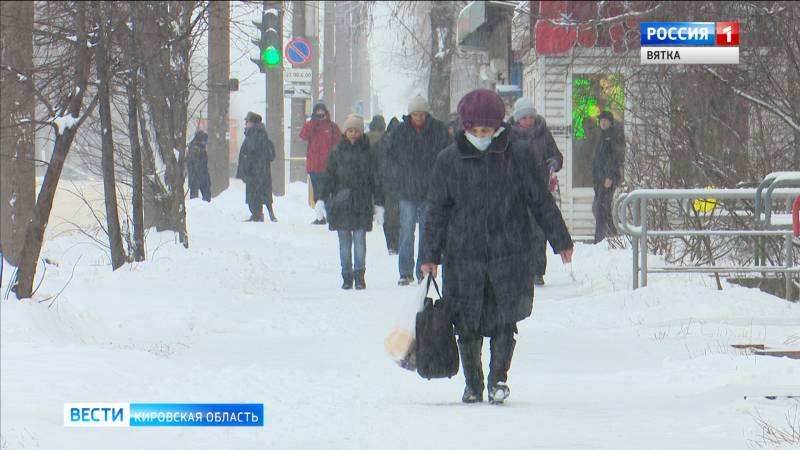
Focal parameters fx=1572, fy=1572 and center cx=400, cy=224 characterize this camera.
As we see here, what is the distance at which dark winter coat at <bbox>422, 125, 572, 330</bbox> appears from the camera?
7.69 metres

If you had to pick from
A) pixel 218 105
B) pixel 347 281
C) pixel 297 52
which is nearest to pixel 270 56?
pixel 218 105

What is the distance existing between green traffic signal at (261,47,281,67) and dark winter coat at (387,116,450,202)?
9.45m

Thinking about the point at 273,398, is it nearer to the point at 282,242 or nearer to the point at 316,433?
the point at 316,433

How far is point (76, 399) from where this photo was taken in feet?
23.4

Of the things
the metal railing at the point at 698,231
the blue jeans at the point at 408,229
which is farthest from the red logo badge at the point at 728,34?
the blue jeans at the point at 408,229

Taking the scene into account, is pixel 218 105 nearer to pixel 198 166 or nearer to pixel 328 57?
pixel 198 166

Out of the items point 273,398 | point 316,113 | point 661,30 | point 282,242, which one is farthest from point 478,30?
point 273,398

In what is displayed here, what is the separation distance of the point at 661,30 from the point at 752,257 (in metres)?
2.46

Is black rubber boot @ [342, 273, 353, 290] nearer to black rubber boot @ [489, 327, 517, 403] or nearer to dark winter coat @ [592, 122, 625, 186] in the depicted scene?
dark winter coat @ [592, 122, 625, 186]

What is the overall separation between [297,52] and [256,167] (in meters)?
4.87

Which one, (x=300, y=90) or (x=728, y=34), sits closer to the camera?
(x=728, y=34)

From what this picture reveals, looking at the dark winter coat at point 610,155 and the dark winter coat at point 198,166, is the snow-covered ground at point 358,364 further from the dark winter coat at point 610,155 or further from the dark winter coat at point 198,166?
the dark winter coat at point 198,166

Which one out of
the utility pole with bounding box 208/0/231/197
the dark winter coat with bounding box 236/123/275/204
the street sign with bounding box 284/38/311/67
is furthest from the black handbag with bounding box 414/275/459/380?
the street sign with bounding box 284/38/311/67

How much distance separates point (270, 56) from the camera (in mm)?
24156
